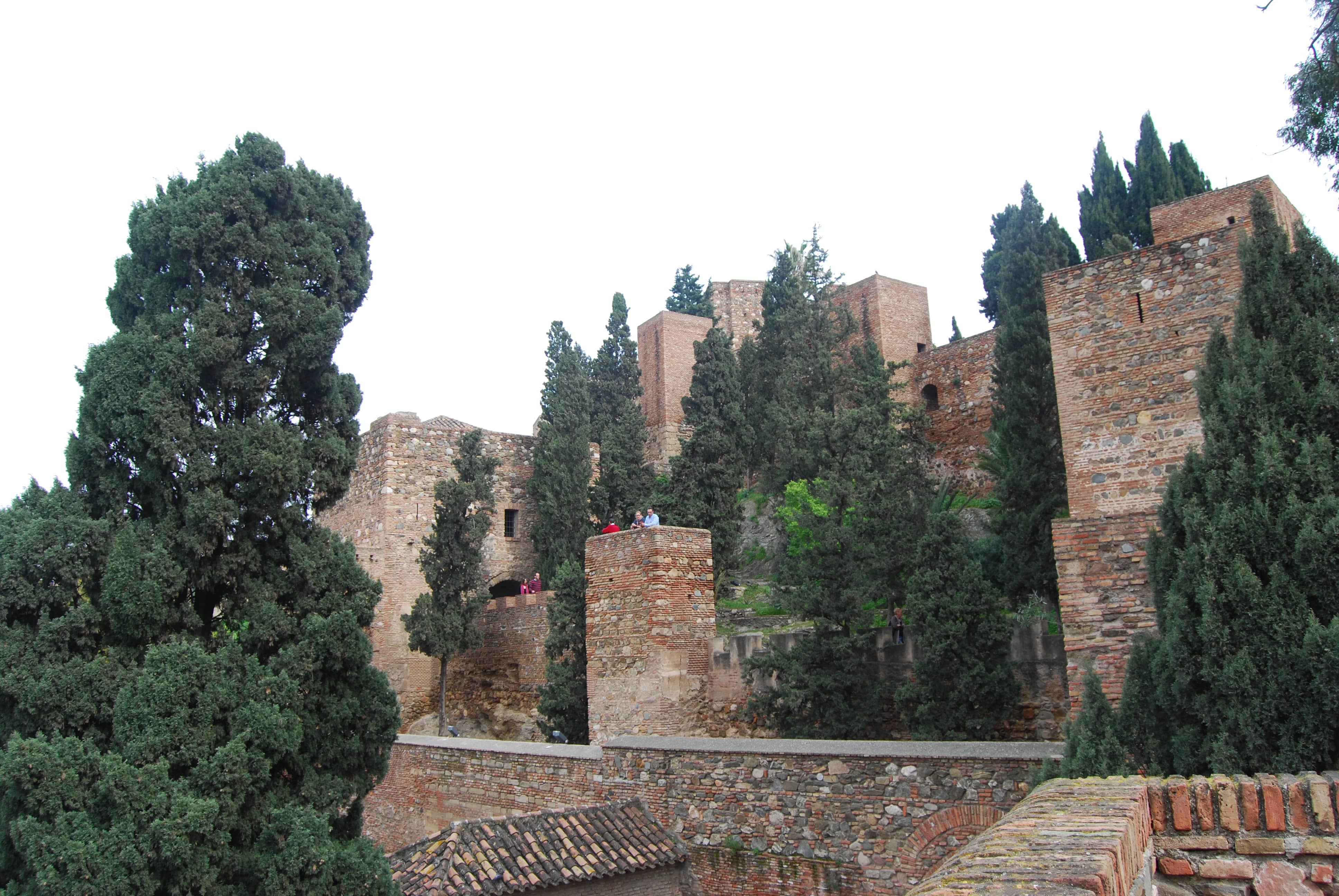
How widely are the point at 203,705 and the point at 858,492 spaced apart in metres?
9.37

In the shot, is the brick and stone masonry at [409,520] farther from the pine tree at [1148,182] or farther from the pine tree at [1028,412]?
A: the pine tree at [1148,182]

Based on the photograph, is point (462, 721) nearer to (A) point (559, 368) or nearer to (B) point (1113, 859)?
(A) point (559, 368)

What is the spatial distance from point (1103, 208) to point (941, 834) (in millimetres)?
16909

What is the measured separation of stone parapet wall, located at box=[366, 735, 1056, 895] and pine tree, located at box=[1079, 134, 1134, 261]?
45.7 feet

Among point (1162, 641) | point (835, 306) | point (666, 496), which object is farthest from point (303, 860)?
point (835, 306)

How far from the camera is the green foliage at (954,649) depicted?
9.81 meters

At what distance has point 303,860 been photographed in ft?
22.0

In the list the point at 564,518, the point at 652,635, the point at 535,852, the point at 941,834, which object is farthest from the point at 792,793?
the point at 564,518

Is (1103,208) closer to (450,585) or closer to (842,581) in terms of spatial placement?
(842,581)

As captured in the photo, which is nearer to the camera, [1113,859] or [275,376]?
[1113,859]

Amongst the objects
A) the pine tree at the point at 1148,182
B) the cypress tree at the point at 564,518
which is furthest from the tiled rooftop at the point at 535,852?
the pine tree at the point at 1148,182

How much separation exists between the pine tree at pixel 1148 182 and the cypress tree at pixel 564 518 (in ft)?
40.4

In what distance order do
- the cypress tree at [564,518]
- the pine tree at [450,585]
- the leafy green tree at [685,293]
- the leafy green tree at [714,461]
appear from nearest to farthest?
1. the cypress tree at [564,518]
2. the pine tree at [450,585]
3. the leafy green tree at [714,461]
4. the leafy green tree at [685,293]

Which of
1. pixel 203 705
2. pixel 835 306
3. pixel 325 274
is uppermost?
pixel 835 306
